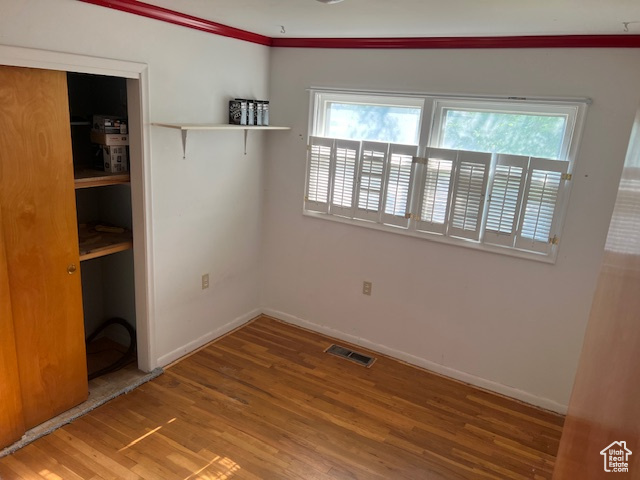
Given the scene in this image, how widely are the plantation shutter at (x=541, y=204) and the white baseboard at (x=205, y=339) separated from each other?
2.37 m

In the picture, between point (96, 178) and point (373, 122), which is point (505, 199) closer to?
point (373, 122)

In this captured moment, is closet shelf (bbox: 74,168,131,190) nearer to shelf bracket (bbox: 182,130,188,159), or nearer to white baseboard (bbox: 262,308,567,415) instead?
shelf bracket (bbox: 182,130,188,159)

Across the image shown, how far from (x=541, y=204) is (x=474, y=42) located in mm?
1128

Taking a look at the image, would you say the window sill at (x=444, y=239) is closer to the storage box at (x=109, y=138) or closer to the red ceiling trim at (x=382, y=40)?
the red ceiling trim at (x=382, y=40)

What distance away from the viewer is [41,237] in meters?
2.45

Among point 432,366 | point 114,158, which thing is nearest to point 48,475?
point 114,158

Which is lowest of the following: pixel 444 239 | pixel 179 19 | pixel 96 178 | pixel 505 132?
pixel 444 239

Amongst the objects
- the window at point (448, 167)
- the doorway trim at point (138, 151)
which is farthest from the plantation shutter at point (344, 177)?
the doorway trim at point (138, 151)

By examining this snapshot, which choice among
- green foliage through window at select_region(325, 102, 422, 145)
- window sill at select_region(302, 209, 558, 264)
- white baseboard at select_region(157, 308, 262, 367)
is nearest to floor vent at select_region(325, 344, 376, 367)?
white baseboard at select_region(157, 308, 262, 367)

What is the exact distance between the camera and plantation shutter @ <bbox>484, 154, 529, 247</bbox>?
9.68ft

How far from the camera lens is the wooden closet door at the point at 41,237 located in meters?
2.25

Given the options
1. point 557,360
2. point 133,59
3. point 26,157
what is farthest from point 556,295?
point 26,157

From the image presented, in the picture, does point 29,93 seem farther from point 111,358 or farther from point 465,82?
point 465,82

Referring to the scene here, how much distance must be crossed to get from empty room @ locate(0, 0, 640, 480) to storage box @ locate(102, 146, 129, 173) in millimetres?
26
